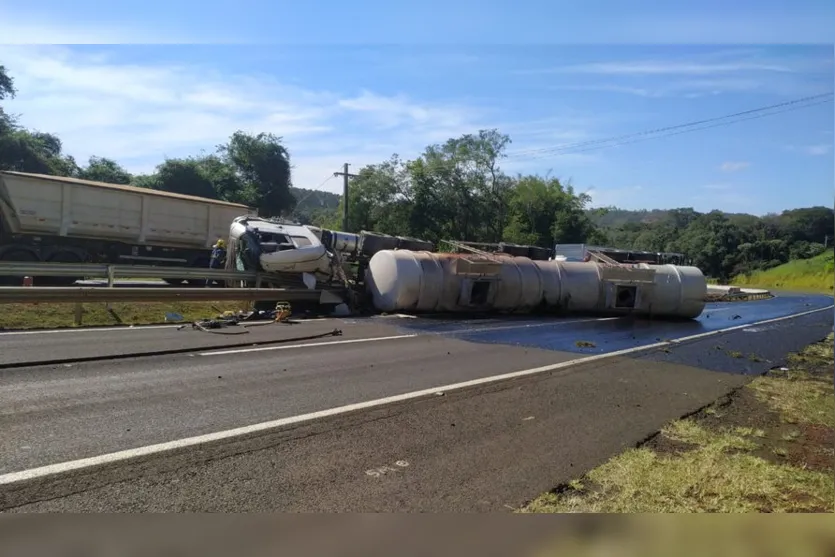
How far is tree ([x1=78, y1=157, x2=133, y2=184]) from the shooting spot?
654 inches

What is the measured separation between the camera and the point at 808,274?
6.43m

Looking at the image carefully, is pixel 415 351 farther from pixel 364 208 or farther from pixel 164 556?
pixel 364 208

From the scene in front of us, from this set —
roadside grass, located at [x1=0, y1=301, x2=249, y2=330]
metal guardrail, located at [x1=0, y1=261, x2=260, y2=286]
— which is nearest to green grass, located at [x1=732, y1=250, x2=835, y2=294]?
roadside grass, located at [x1=0, y1=301, x2=249, y2=330]

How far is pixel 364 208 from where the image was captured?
23125 mm

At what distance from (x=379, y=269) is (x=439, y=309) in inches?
77.2

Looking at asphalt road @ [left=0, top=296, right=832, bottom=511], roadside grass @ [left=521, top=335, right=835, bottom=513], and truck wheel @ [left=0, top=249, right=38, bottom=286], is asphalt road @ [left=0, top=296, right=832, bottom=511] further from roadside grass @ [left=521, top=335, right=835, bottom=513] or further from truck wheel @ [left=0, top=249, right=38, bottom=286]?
truck wheel @ [left=0, top=249, right=38, bottom=286]

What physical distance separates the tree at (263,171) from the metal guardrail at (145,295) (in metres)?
3.16

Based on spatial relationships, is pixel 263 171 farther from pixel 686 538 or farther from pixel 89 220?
pixel 686 538

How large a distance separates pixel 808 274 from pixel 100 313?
1243 cm

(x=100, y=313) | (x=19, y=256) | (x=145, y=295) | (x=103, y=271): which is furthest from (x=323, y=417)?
(x=19, y=256)

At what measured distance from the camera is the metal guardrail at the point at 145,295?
11.8 meters

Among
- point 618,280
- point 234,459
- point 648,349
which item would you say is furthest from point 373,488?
point 618,280

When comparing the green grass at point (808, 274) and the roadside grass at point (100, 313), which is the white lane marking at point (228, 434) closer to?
the green grass at point (808, 274)

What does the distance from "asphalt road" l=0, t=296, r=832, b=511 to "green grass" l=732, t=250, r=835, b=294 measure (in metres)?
1.62
